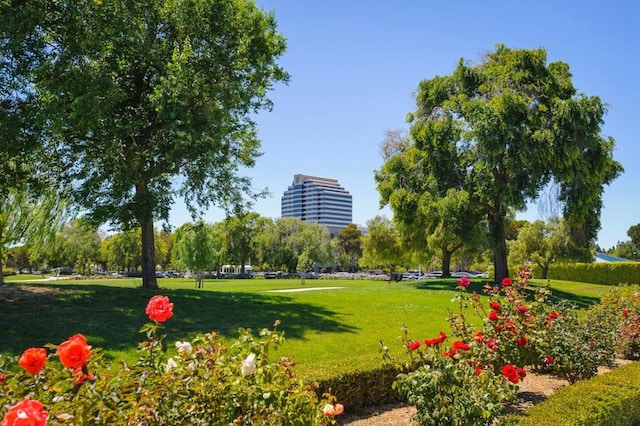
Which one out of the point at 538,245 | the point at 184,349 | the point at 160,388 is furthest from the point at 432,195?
the point at 538,245

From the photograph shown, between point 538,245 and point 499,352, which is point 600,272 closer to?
point 538,245

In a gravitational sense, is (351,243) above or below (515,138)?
below

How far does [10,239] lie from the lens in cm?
2108

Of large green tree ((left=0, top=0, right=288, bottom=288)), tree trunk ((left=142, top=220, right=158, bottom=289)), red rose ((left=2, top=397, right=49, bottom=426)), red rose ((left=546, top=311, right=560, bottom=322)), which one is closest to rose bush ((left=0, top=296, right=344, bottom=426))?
red rose ((left=2, top=397, right=49, bottom=426))

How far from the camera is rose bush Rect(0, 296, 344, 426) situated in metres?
2.38

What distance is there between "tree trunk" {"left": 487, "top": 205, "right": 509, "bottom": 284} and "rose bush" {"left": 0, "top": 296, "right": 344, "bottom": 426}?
21642 mm

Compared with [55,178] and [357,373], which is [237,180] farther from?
[357,373]

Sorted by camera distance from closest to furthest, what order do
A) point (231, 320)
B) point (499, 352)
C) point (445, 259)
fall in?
point (499, 352) → point (231, 320) → point (445, 259)

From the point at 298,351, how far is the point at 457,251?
27.2 metres

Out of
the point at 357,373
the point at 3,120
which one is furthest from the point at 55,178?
the point at 357,373

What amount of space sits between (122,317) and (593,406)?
9891 millimetres

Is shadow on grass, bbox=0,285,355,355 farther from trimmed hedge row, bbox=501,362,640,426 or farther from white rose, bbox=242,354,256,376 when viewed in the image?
white rose, bbox=242,354,256,376

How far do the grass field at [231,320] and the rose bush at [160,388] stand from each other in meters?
2.64

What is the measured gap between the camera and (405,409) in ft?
19.9
